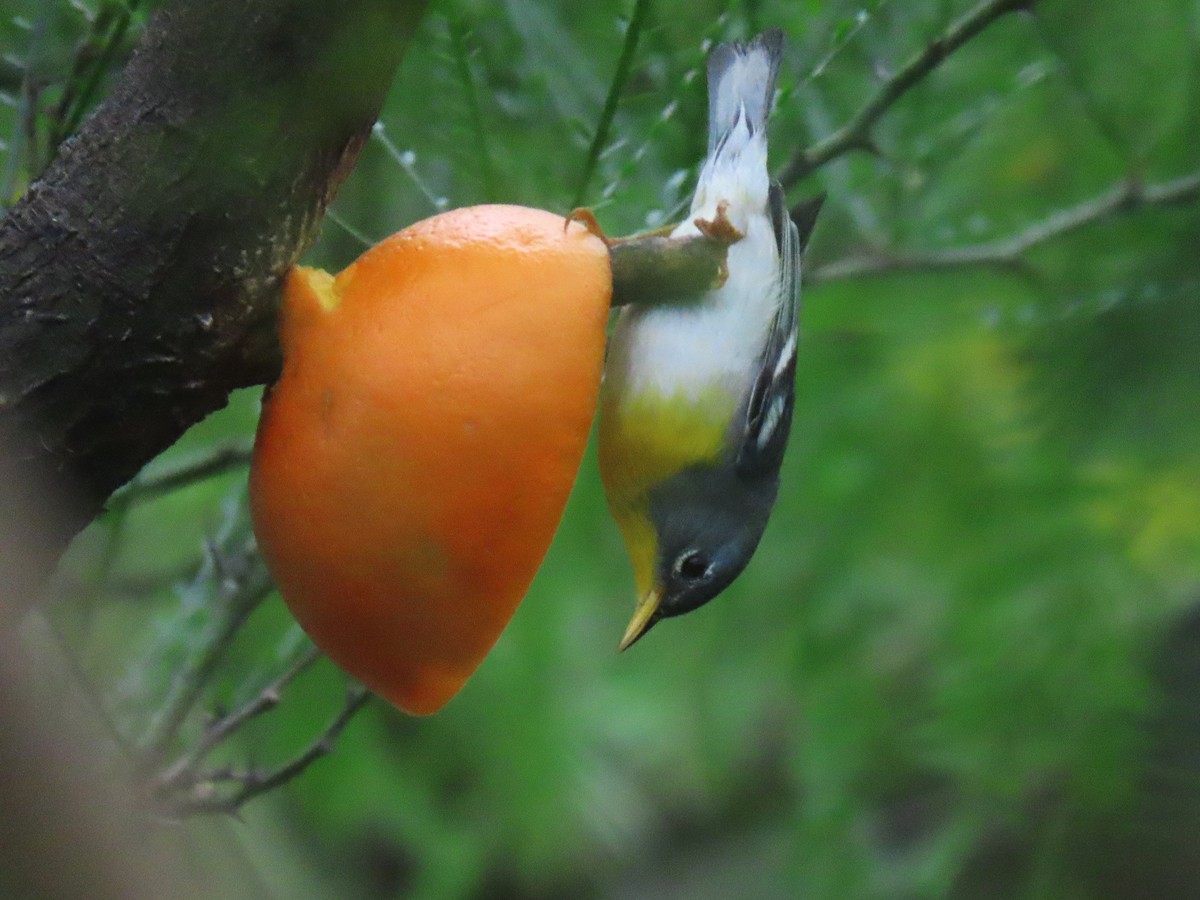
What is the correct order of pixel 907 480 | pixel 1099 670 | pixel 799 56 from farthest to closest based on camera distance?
pixel 907 480 < pixel 1099 670 < pixel 799 56

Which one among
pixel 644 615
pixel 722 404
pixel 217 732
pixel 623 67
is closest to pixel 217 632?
pixel 217 732

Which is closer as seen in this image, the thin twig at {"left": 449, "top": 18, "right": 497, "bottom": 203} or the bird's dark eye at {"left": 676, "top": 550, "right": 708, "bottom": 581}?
the thin twig at {"left": 449, "top": 18, "right": 497, "bottom": 203}

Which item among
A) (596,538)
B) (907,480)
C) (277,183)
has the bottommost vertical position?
(907,480)

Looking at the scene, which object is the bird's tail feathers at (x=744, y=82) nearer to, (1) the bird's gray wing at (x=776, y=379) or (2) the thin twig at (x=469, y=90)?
(1) the bird's gray wing at (x=776, y=379)

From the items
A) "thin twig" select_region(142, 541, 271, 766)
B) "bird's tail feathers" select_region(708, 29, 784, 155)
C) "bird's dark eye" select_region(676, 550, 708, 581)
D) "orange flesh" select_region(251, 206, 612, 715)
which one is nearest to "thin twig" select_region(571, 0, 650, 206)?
"orange flesh" select_region(251, 206, 612, 715)

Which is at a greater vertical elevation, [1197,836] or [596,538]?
[596,538]

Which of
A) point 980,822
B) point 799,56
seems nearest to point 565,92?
point 799,56

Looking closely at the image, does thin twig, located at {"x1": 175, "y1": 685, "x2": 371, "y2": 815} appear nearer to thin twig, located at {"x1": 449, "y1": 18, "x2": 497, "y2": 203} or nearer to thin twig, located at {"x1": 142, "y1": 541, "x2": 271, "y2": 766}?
thin twig, located at {"x1": 142, "y1": 541, "x2": 271, "y2": 766}

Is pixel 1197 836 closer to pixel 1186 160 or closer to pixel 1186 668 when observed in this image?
pixel 1186 668
